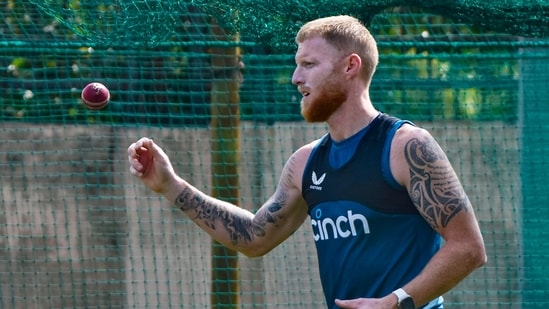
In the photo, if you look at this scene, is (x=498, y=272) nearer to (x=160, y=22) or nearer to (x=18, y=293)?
(x=160, y=22)

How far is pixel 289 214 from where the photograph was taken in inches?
161

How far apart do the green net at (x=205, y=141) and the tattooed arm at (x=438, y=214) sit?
267 centimetres

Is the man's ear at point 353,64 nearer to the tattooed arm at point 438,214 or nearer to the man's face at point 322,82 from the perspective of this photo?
the man's face at point 322,82

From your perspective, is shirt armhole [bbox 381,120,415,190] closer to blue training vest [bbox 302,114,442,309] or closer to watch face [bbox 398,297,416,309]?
blue training vest [bbox 302,114,442,309]

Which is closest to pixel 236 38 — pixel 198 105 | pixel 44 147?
pixel 198 105

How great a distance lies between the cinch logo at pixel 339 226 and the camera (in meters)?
3.55

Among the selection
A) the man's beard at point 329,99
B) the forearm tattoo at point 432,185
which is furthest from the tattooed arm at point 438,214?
the man's beard at point 329,99

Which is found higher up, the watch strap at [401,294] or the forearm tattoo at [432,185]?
the forearm tattoo at [432,185]

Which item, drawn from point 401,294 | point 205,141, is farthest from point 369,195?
point 205,141

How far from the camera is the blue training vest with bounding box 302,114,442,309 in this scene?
351 centimetres

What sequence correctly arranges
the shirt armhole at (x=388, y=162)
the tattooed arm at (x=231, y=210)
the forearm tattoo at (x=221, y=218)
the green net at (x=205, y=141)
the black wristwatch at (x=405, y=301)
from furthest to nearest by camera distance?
the green net at (x=205, y=141) < the forearm tattoo at (x=221, y=218) < the tattooed arm at (x=231, y=210) < the shirt armhole at (x=388, y=162) < the black wristwatch at (x=405, y=301)

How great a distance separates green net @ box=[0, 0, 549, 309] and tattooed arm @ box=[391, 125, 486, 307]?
2665 millimetres

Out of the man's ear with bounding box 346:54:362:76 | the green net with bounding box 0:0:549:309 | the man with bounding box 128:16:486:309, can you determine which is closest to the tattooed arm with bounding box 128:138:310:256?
the man with bounding box 128:16:486:309

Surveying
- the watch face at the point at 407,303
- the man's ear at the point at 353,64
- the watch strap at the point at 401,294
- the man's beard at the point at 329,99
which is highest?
the man's ear at the point at 353,64
